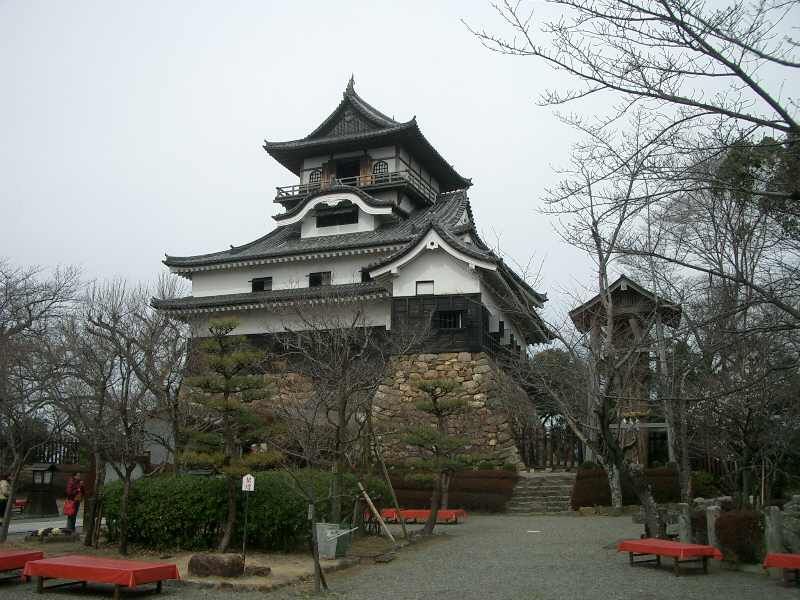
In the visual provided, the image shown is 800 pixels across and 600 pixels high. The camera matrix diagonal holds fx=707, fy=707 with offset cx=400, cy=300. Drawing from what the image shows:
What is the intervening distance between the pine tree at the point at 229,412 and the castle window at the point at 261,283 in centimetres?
1587

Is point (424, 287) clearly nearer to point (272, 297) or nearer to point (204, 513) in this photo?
point (272, 297)

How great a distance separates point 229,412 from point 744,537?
9.23 metres

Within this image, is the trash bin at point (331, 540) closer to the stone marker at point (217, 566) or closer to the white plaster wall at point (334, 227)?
the stone marker at point (217, 566)

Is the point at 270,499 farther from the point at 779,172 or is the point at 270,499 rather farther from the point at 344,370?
the point at 779,172

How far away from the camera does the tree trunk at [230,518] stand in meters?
12.8

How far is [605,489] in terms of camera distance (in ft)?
65.7

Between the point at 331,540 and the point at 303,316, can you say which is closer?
the point at 331,540

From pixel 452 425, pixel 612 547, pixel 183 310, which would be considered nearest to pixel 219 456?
pixel 612 547

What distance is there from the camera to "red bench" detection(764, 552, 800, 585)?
969cm

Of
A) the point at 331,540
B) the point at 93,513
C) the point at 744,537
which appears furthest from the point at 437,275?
the point at 744,537

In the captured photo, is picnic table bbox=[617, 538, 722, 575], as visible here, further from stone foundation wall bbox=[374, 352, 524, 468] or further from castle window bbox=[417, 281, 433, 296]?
castle window bbox=[417, 281, 433, 296]

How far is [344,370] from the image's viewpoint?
623 inches

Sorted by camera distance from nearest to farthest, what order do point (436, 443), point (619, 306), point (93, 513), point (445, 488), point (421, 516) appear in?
1. point (93, 513)
2. point (436, 443)
3. point (421, 516)
4. point (445, 488)
5. point (619, 306)

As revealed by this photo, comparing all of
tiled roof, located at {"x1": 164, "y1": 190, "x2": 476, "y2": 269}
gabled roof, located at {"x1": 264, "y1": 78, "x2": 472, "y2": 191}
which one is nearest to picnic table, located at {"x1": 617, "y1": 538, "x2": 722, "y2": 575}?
tiled roof, located at {"x1": 164, "y1": 190, "x2": 476, "y2": 269}
